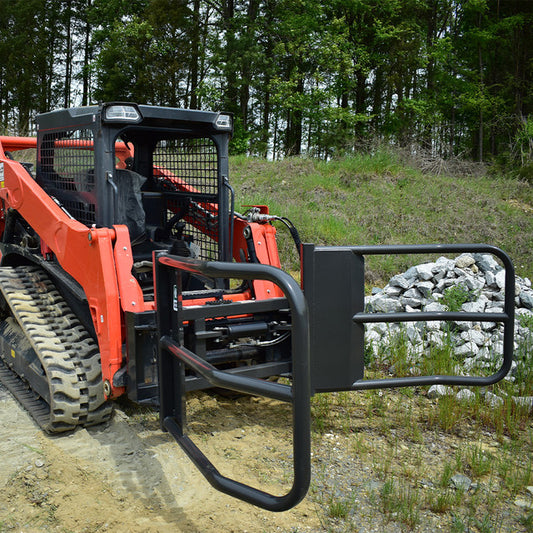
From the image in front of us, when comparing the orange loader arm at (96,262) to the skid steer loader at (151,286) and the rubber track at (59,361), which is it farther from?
the rubber track at (59,361)

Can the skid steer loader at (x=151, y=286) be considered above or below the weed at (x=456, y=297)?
above

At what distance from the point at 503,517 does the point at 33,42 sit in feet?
99.6

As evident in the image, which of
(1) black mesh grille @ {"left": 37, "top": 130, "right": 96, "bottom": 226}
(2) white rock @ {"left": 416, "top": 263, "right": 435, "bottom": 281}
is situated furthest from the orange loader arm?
(2) white rock @ {"left": 416, "top": 263, "right": 435, "bottom": 281}

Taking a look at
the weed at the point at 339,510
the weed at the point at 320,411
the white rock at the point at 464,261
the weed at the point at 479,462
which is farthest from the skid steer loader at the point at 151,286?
the white rock at the point at 464,261

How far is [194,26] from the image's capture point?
22781mm

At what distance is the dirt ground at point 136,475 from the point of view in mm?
2776

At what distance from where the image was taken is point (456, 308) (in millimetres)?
5676

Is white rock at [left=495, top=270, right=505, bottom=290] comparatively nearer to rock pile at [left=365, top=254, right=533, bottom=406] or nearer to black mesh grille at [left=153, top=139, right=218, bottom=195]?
rock pile at [left=365, top=254, right=533, bottom=406]

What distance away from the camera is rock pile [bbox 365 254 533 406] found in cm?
493

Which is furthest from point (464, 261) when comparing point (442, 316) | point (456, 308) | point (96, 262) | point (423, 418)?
point (96, 262)

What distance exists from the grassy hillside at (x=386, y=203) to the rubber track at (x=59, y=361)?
4.52m

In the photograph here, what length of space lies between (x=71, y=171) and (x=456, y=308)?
3.78 meters

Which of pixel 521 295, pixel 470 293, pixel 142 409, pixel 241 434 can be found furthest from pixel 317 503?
pixel 521 295

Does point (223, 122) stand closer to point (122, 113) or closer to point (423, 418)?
point (122, 113)
